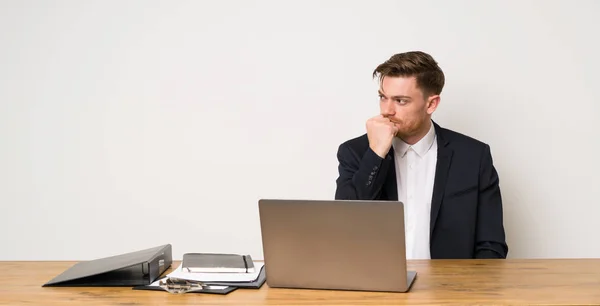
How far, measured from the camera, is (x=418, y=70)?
9.92 feet

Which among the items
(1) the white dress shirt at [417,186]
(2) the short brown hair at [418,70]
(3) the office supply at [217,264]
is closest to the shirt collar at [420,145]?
(1) the white dress shirt at [417,186]

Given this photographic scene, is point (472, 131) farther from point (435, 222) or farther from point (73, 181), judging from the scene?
point (73, 181)

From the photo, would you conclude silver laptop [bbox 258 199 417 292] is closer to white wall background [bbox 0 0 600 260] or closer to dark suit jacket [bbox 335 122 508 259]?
dark suit jacket [bbox 335 122 508 259]

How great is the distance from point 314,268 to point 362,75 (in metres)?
1.84

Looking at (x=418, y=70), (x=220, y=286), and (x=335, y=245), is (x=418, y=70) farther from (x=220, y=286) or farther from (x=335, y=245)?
(x=220, y=286)

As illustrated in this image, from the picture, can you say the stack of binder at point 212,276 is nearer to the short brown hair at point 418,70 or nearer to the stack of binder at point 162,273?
the stack of binder at point 162,273

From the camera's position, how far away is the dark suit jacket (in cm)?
298

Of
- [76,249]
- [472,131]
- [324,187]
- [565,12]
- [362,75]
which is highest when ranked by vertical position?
[565,12]

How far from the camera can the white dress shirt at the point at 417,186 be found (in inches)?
120

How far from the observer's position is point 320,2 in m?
3.62

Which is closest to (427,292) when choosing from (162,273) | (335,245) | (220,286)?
(335,245)

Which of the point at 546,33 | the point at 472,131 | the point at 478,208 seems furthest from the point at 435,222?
the point at 546,33

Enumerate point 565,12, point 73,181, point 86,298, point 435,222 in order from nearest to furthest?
point 86,298
point 435,222
point 565,12
point 73,181

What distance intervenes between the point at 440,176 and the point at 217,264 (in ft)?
3.96
